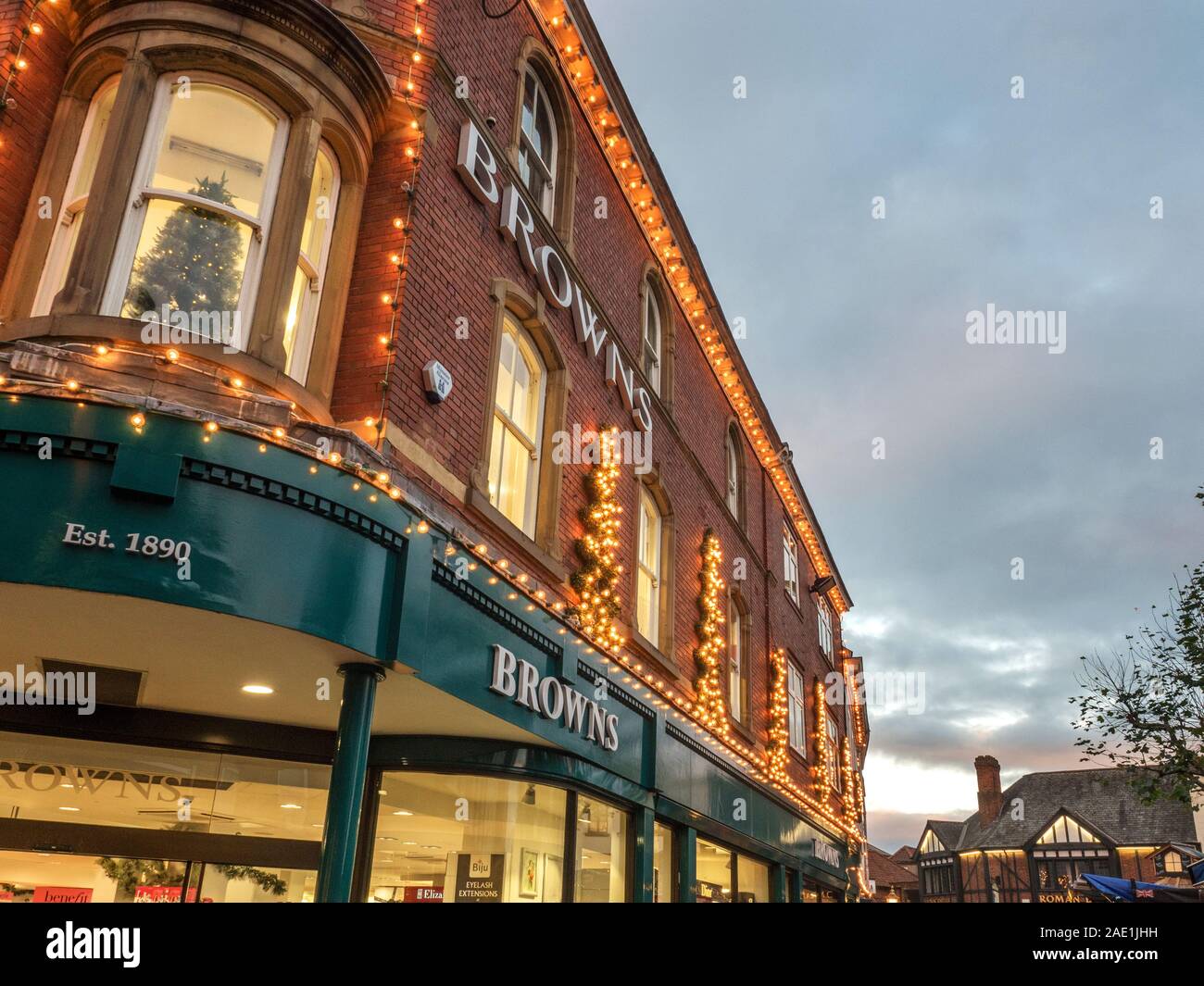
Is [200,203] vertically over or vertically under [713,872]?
over

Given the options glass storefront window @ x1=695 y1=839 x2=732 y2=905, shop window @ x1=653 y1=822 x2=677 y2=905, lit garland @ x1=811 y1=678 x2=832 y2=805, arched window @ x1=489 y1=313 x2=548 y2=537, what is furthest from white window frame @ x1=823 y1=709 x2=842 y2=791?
arched window @ x1=489 y1=313 x2=548 y2=537

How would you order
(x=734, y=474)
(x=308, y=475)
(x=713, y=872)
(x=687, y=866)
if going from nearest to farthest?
Result: 1. (x=308, y=475)
2. (x=687, y=866)
3. (x=713, y=872)
4. (x=734, y=474)

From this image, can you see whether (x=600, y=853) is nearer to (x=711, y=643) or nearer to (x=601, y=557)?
(x=601, y=557)

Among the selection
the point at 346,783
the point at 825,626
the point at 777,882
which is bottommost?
the point at 777,882

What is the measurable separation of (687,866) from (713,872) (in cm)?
172

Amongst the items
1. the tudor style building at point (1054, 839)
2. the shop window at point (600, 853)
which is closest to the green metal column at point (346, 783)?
the shop window at point (600, 853)

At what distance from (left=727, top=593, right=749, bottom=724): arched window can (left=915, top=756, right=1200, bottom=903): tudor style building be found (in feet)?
137

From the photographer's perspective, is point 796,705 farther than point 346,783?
Yes

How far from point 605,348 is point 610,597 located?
3.39 meters

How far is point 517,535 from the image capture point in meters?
8.95

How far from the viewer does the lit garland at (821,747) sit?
21.6 metres

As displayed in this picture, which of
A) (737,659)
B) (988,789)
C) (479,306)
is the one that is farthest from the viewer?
(988,789)

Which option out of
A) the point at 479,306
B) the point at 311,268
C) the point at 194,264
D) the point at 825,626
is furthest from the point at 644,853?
the point at 825,626

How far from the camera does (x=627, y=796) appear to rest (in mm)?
10445
